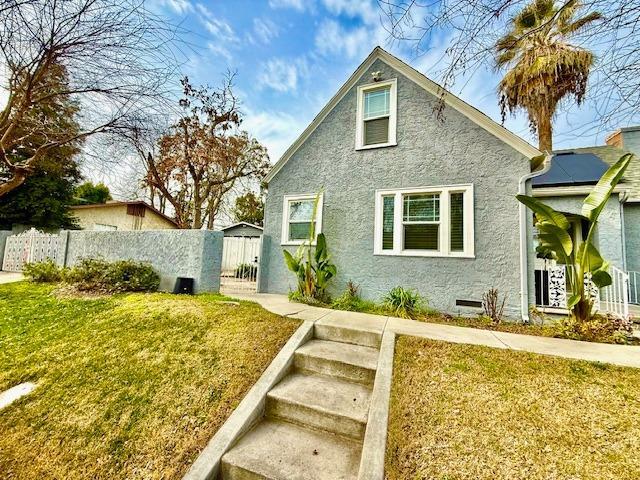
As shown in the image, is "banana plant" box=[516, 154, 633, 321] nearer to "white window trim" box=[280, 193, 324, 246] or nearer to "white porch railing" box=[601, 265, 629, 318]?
"white porch railing" box=[601, 265, 629, 318]

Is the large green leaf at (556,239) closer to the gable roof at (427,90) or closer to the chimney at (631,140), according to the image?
the gable roof at (427,90)

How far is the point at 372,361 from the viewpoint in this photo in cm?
337

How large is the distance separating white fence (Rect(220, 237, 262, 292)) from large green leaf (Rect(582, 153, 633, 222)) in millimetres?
7635

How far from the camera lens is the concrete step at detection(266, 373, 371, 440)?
2.55 m

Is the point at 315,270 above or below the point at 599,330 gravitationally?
above

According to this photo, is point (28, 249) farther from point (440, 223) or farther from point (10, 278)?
point (440, 223)

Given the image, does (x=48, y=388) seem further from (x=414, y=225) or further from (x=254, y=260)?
(x=414, y=225)

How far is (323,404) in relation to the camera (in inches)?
108

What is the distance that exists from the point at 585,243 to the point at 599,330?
1.52 metres

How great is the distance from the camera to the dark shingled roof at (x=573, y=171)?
328 inches

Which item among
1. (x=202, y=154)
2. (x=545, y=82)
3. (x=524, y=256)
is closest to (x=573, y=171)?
(x=545, y=82)

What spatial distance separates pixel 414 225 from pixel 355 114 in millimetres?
3657

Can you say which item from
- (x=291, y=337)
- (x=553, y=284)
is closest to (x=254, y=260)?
(x=291, y=337)

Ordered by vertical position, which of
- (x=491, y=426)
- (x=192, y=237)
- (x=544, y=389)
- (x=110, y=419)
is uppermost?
(x=192, y=237)
